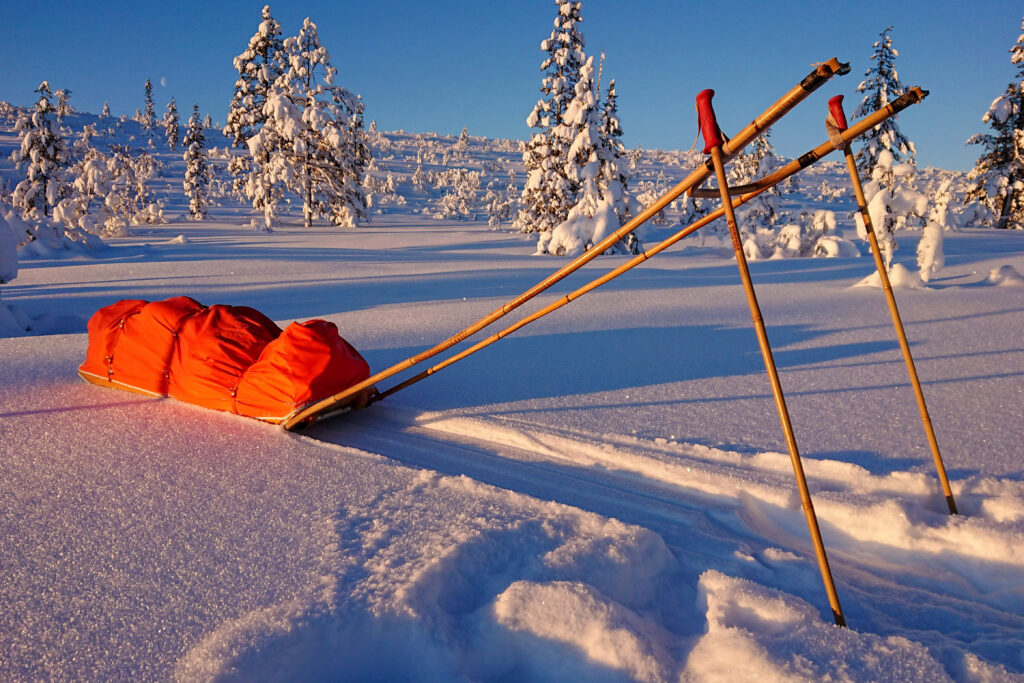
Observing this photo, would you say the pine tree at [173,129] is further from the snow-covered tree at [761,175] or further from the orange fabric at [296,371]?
the orange fabric at [296,371]

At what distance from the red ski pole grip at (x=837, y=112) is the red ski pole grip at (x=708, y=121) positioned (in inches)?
22.7

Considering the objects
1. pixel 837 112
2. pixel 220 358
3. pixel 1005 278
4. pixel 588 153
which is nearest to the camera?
pixel 837 112

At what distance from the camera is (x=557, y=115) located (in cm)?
1855

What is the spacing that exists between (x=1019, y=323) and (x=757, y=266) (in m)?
5.04

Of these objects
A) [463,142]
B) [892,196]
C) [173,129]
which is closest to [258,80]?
[892,196]

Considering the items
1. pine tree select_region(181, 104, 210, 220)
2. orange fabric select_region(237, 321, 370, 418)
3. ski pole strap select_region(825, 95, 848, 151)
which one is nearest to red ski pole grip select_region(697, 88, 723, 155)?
ski pole strap select_region(825, 95, 848, 151)

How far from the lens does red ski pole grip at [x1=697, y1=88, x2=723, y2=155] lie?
5.81 feet

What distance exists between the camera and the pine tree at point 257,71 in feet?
72.4

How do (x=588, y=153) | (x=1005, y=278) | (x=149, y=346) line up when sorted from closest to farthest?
(x=149, y=346), (x=1005, y=278), (x=588, y=153)

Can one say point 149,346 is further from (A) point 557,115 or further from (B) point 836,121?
(A) point 557,115

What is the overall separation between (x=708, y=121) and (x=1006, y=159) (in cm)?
2999

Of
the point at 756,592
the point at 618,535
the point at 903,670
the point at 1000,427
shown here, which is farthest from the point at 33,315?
the point at 1000,427

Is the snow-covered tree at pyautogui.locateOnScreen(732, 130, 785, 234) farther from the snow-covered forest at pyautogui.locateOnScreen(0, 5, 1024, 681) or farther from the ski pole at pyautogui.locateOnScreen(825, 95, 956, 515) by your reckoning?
the ski pole at pyautogui.locateOnScreen(825, 95, 956, 515)

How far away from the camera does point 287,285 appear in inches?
319
